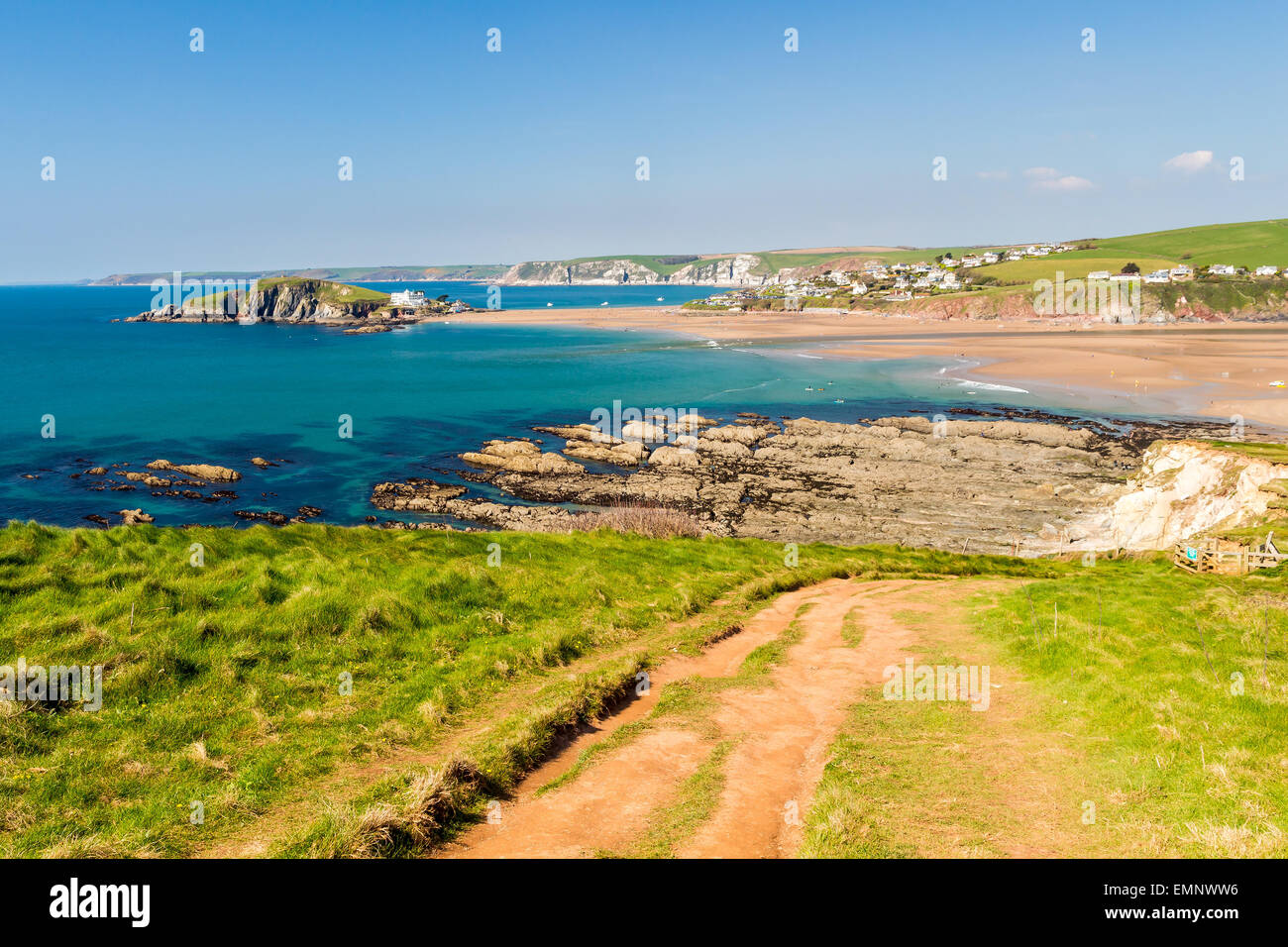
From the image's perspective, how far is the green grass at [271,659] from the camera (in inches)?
416

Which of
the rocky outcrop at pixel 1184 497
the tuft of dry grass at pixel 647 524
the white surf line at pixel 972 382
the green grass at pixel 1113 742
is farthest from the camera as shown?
the white surf line at pixel 972 382

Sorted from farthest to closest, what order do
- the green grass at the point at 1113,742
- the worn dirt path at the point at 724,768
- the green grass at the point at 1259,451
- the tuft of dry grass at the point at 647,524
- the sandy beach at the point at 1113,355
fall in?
the sandy beach at the point at 1113,355 < the green grass at the point at 1259,451 < the tuft of dry grass at the point at 647,524 < the worn dirt path at the point at 724,768 < the green grass at the point at 1113,742

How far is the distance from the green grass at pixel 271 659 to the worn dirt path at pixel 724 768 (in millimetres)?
1047

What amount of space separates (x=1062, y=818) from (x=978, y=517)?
49.6m

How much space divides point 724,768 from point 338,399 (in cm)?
10479

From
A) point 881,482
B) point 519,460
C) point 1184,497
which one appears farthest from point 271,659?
point 881,482

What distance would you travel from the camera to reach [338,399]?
104938 millimetres

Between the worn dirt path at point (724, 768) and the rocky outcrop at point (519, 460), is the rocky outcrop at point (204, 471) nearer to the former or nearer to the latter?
the rocky outcrop at point (519, 460)

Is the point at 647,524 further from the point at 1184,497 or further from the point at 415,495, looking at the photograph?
the point at 1184,497

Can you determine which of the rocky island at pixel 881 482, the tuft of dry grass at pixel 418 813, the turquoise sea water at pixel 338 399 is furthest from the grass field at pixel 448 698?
the turquoise sea water at pixel 338 399

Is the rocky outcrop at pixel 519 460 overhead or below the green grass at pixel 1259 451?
below

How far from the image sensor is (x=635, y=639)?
20.9 metres

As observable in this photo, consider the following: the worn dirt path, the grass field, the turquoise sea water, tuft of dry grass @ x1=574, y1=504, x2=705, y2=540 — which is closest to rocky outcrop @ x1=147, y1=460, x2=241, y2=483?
the turquoise sea water

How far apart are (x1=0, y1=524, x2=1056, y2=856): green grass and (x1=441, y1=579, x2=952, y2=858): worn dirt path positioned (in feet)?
3.44
